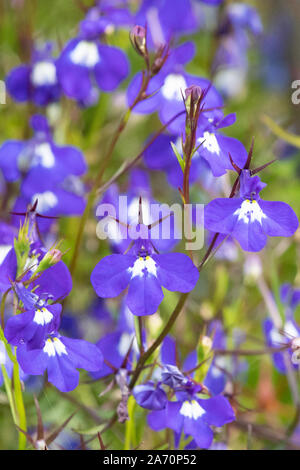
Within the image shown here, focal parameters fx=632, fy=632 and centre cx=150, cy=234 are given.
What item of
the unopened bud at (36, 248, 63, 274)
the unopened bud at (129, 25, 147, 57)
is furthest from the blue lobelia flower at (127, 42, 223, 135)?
the unopened bud at (36, 248, 63, 274)

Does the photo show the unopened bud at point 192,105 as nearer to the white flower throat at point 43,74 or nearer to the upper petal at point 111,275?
the upper petal at point 111,275

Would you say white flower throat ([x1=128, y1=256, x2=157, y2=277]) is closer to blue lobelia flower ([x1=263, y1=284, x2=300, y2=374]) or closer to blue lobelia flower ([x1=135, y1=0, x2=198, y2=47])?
blue lobelia flower ([x1=263, y1=284, x2=300, y2=374])

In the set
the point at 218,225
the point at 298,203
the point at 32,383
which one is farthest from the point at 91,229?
the point at 218,225

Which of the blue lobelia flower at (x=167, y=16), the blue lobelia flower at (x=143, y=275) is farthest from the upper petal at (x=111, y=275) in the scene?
the blue lobelia flower at (x=167, y=16)

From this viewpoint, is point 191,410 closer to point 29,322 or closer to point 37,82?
point 29,322

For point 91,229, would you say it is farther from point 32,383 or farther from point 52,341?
point 52,341

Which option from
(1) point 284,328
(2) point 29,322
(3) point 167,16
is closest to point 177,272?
(2) point 29,322
